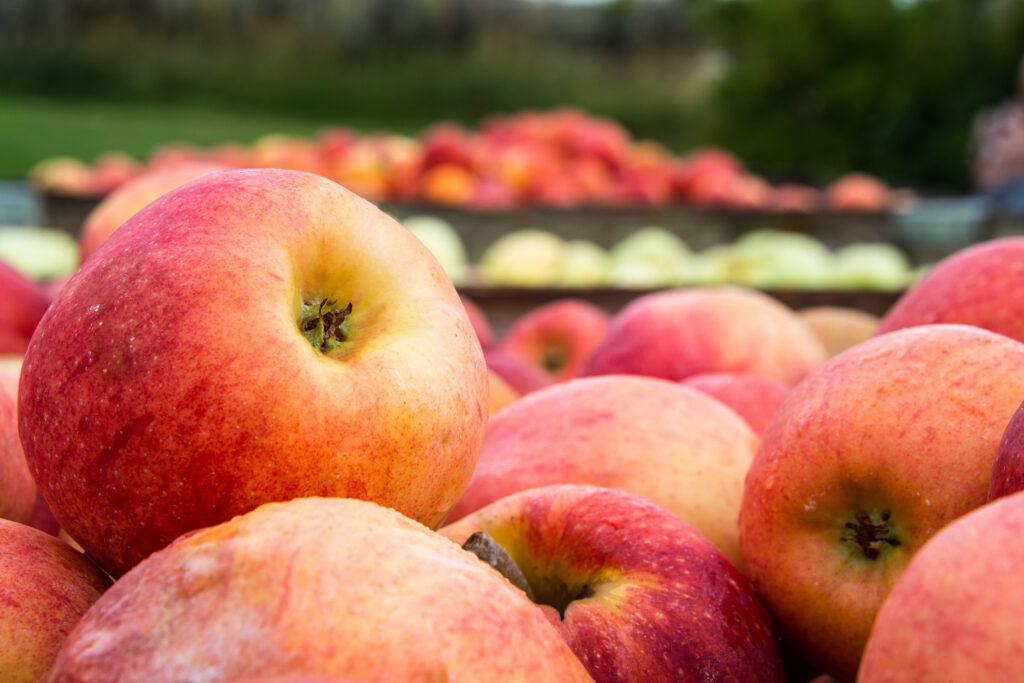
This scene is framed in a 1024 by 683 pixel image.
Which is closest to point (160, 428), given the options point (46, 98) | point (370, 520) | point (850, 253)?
point (370, 520)

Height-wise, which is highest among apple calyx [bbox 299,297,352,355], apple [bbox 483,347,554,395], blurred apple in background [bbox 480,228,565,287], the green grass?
apple calyx [bbox 299,297,352,355]

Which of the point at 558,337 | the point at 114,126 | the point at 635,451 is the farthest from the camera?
the point at 114,126

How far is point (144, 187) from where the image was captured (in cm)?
189

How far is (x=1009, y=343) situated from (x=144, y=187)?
159cm

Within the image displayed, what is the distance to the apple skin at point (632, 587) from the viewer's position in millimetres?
697

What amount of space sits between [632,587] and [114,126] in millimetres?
11841

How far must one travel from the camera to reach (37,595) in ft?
2.05

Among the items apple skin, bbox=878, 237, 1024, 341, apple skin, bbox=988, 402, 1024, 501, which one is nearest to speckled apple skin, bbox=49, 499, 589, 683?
apple skin, bbox=988, 402, 1024, 501

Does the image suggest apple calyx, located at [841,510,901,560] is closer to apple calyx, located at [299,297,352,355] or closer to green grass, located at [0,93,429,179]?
apple calyx, located at [299,297,352,355]

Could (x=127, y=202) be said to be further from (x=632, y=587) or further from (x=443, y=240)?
(x=443, y=240)

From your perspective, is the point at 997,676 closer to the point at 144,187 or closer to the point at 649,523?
the point at 649,523

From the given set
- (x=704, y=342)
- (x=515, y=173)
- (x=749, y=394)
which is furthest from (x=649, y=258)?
(x=749, y=394)

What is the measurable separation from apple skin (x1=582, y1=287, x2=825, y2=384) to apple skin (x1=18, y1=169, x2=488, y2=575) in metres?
0.87

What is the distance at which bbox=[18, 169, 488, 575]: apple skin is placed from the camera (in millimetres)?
607
